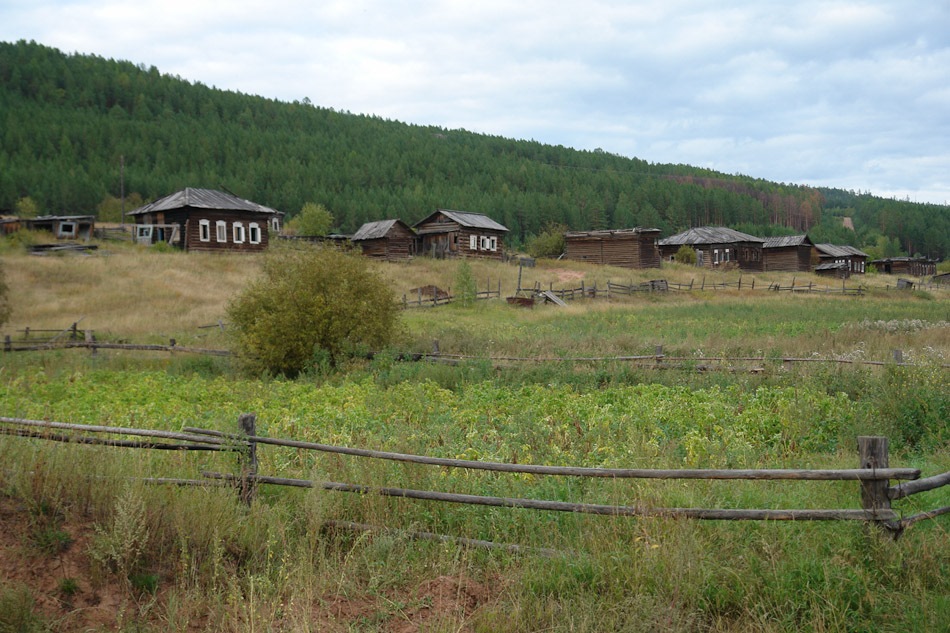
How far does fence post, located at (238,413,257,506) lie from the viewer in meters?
6.20

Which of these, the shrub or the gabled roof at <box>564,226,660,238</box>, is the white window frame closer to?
the shrub

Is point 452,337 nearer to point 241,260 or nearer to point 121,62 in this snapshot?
point 241,260

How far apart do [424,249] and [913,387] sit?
56.3 metres

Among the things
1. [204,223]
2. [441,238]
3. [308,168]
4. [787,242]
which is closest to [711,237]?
[787,242]

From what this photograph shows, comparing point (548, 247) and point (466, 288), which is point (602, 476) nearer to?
point (466, 288)

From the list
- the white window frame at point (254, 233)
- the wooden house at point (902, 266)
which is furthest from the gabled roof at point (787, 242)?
the white window frame at point (254, 233)

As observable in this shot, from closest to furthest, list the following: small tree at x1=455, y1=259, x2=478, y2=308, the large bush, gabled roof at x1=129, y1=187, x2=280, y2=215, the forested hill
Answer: the large bush
small tree at x1=455, y1=259, x2=478, y2=308
gabled roof at x1=129, y1=187, x2=280, y2=215
the forested hill

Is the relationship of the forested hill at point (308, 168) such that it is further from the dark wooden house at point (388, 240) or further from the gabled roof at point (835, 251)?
the gabled roof at point (835, 251)

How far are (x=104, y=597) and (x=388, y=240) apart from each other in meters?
56.8

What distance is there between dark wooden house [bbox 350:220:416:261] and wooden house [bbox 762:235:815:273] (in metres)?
42.0

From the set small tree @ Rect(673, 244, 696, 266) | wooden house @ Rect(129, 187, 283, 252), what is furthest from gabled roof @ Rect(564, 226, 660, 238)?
wooden house @ Rect(129, 187, 283, 252)

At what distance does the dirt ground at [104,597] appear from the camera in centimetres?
450

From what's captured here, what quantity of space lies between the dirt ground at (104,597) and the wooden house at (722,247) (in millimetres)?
69789

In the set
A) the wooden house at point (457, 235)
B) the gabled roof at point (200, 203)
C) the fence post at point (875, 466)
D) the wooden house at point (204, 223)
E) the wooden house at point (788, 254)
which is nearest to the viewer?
the fence post at point (875, 466)
